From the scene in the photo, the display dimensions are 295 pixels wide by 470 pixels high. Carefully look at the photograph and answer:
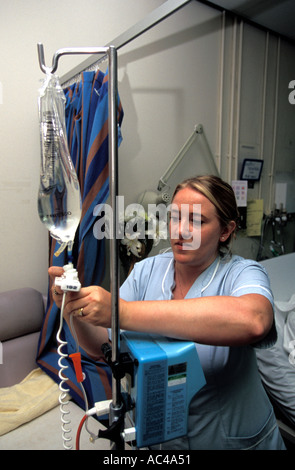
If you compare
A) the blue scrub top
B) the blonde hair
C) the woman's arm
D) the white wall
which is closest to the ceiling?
the white wall

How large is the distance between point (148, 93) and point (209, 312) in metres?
1.76

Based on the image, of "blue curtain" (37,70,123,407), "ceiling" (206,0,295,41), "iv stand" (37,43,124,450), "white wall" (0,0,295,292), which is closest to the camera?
"iv stand" (37,43,124,450)

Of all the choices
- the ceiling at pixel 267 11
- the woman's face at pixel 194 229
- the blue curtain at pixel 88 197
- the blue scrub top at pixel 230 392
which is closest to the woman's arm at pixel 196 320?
the blue scrub top at pixel 230 392

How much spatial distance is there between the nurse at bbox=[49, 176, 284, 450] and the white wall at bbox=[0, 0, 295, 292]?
933 millimetres

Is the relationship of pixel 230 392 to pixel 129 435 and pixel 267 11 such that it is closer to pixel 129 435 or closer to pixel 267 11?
pixel 129 435

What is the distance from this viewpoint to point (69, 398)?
4.33 ft

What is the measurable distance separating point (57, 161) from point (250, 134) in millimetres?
2321

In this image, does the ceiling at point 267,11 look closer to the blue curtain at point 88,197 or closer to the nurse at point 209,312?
the blue curtain at point 88,197

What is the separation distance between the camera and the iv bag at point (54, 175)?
1.74 ft

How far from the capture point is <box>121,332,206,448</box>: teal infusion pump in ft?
1.66

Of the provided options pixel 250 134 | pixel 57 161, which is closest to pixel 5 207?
pixel 57 161

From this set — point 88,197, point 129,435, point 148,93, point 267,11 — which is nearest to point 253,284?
point 129,435

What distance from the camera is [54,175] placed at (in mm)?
531

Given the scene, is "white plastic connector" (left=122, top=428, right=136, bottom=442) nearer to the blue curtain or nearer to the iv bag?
the iv bag
